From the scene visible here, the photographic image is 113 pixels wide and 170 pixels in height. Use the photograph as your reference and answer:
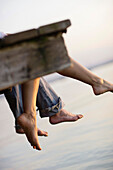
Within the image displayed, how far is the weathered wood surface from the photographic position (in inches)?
43.2

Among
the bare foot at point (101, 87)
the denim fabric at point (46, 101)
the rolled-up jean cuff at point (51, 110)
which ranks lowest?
the rolled-up jean cuff at point (51, 110)

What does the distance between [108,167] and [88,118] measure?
7.43 ft

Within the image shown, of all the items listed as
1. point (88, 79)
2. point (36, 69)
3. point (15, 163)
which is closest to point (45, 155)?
point (15, 163)

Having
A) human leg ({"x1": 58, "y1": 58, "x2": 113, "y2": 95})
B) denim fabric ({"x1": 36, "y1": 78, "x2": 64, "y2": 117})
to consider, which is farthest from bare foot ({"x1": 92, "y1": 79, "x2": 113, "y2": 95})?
denim fabric ({"x1": 36, "y1": 78, "x2": 64, "y2": 117})

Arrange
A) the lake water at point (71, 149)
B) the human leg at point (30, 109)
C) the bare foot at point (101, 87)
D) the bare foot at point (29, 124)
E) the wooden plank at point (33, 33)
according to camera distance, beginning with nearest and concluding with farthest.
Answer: the wooden plank at point (33, 33)
the human leg at point (30, 109)
the bare foot at point (29, 124)
the bare foot at point (101, 87)
the lake water at point (71, 149)

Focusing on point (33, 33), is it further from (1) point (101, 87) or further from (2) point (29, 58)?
(1) point (101, 87)

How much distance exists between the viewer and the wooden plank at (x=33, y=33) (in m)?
1.07

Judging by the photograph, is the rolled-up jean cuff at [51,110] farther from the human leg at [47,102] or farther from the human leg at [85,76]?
the human leg at [85,76]

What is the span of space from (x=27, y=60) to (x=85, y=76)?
0.88 metres

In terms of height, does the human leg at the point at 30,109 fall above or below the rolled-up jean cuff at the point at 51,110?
above

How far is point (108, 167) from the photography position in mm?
2814

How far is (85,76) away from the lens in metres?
1.94

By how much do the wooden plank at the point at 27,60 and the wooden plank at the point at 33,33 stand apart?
0.02m

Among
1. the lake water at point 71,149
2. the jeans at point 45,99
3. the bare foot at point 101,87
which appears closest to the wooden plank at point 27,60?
the bare foot at point 101,87
